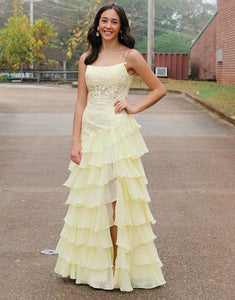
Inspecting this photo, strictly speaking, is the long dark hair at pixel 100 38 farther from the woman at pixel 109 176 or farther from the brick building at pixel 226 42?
the brick building at pixel 226 42

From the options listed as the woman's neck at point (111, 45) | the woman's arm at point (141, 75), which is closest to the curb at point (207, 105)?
the woman's arm at point (141, 75)

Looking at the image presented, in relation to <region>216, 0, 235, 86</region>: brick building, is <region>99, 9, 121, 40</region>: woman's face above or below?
below

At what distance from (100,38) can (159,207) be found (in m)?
3.05

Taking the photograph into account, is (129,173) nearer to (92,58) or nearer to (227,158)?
(92,58)

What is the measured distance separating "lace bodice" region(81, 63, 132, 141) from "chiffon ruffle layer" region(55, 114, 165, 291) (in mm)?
61

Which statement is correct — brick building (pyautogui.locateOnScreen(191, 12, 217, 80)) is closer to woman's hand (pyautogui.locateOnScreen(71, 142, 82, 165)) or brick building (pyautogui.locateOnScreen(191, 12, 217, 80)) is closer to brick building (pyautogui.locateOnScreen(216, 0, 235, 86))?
brick building (pyautogui.locateOnScreen(216, 0, 235, 86))

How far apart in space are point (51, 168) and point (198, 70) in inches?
1213

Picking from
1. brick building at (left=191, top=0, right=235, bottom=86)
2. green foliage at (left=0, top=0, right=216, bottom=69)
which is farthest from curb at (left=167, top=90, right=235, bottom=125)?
green foliage at (left=0, top=0, right=216, bottom=69)

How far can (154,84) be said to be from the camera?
4.06 metres

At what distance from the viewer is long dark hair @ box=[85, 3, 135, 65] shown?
13.0ft

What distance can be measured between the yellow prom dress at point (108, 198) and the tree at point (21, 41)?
3786cm

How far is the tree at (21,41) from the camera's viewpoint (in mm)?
40938

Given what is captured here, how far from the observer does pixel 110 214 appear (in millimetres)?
3977

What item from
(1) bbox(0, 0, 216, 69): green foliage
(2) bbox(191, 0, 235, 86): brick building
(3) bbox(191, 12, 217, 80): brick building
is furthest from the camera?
(1) bbox(0, 0, 216, 69): green foliage
